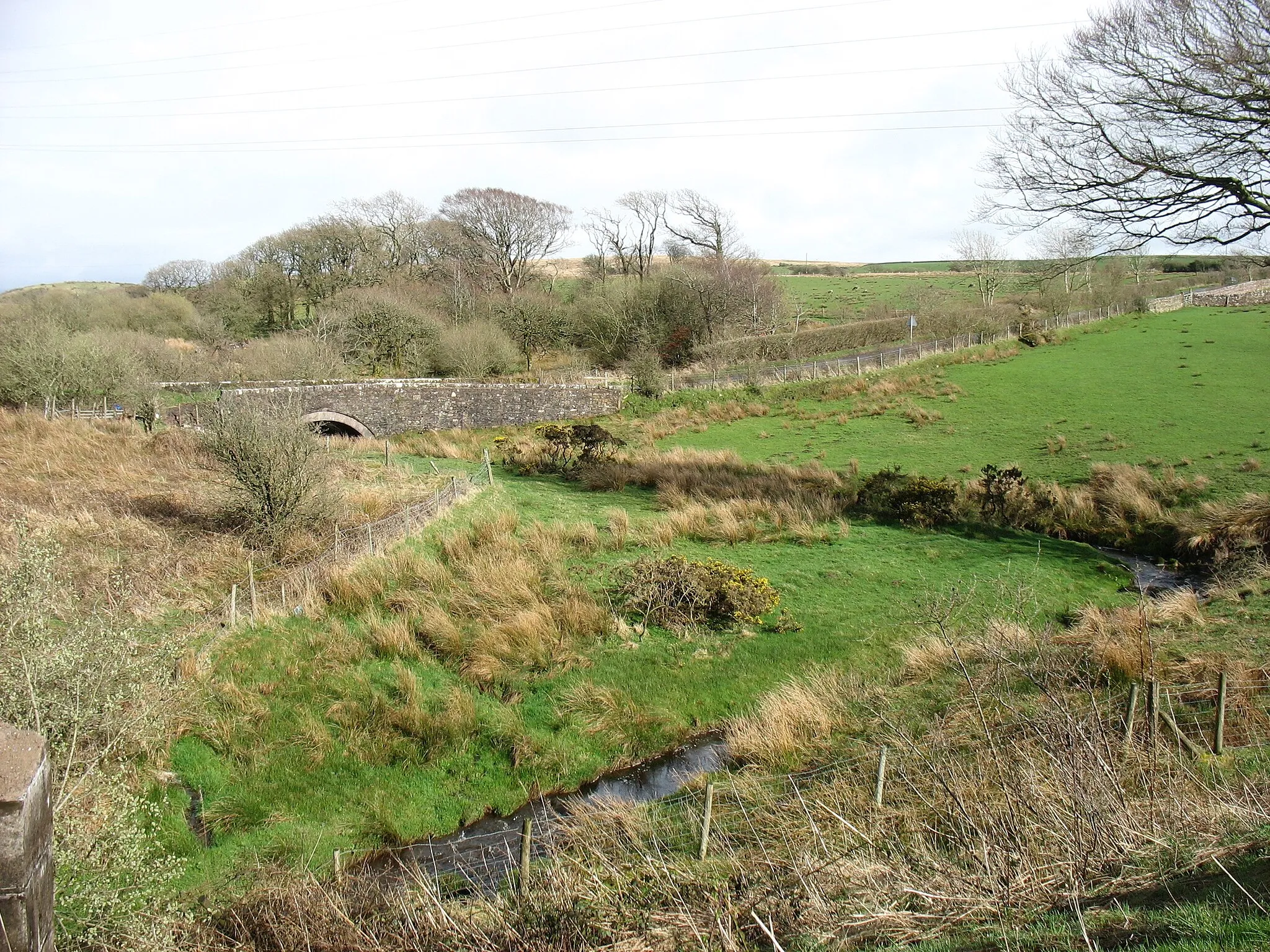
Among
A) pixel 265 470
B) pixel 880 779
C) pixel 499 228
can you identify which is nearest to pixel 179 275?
pixel 499 228

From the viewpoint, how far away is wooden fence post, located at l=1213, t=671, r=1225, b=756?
6730mm

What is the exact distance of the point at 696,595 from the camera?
1230cm

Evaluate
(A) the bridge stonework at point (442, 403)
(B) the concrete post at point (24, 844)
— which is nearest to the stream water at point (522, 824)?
(B) the concrete post at point (24, 844)

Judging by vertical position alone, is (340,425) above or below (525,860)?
above

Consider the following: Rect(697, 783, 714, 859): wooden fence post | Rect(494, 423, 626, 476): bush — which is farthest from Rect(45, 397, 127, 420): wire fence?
Rect(697, 783, 714, 859): wooden fence post

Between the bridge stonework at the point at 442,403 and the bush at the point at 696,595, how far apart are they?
16.4m

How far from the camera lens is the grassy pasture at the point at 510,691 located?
26.9ft

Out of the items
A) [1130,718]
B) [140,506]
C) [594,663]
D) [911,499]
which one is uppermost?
[140,506]

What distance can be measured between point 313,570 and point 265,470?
2985 mm

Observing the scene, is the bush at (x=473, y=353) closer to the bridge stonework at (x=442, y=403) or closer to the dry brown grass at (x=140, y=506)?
the bridge stonework at (x=442, y=403)

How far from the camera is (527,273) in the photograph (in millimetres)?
54625

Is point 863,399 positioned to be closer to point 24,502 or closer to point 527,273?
point 24,502

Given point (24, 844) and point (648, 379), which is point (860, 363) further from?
point (24, 844)

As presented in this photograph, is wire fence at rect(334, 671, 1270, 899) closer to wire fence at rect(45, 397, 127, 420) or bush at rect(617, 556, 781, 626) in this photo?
bush at rect(617, 556, 781, 626)
